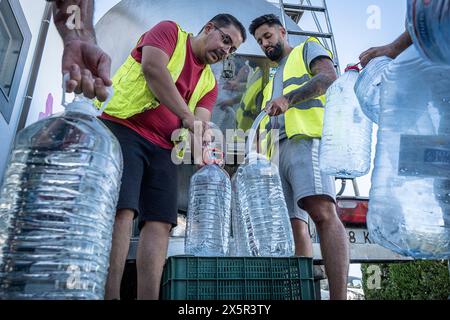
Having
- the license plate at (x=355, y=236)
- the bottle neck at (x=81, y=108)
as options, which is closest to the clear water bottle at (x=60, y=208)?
the bottle neck at (x=81, y=108)

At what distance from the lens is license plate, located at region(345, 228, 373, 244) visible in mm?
2873

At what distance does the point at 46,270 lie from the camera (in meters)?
1.27

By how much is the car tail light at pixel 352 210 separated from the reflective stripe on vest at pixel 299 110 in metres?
0.75

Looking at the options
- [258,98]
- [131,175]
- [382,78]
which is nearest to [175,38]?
[131,175]

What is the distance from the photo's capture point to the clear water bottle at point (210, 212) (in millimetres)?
2289

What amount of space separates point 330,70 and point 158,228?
137cm

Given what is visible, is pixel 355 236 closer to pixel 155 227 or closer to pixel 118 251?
pixel 155 227

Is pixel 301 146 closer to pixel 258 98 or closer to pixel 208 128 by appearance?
pixel 208 128

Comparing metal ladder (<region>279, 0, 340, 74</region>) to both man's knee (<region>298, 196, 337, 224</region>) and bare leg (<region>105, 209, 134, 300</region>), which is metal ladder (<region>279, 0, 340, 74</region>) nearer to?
man's knee (<region>298, 196, 337, 224</region>)

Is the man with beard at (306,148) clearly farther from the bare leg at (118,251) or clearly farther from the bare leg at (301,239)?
the bare leg at (118,251)

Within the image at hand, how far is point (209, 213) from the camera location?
8.13 feet

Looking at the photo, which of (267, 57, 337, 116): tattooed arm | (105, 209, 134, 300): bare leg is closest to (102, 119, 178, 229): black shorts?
(105, 209, 134, 300): bare leg

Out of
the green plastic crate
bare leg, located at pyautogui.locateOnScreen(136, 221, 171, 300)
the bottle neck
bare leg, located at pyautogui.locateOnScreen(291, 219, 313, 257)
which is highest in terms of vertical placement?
the bottle neck

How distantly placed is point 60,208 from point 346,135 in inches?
55.9
